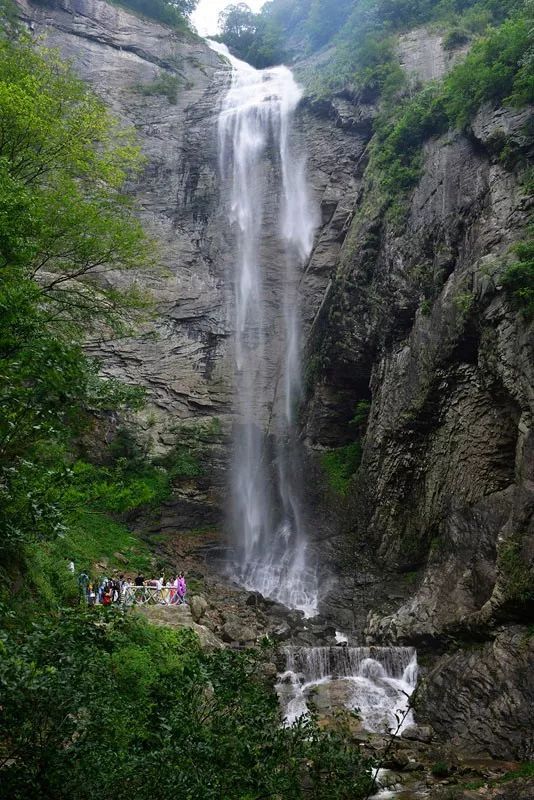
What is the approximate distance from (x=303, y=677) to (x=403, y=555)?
16.6 feet

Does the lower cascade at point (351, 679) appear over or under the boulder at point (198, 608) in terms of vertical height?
under

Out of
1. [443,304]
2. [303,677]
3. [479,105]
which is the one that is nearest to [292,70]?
[479,105]

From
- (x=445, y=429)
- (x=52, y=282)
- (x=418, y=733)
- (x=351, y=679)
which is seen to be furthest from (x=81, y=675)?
(x=445, y=429)

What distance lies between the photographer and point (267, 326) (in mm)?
25531

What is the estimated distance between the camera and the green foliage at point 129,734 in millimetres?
3395

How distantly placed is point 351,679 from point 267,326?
16.3 metres

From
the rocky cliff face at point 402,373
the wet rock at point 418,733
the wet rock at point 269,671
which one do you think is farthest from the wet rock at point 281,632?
the wet rock at point 418,733

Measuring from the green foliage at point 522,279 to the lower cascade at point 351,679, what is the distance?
8105 mm

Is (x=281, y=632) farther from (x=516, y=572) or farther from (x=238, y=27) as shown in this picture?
(x=238, y=27)

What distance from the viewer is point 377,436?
1758 centimetres

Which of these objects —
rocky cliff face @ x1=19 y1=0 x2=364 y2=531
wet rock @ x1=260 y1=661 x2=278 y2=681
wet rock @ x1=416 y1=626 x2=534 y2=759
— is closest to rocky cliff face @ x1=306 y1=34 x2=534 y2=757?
wet rock @ x1=416 y1=626 x2=534 y2=759

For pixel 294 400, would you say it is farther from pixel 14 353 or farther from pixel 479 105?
pixel 14 353

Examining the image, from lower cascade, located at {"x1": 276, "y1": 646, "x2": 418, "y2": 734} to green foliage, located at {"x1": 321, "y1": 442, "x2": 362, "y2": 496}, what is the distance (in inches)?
279

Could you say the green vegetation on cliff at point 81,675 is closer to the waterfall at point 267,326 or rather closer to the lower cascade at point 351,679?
the lower cascade at point 351,679
